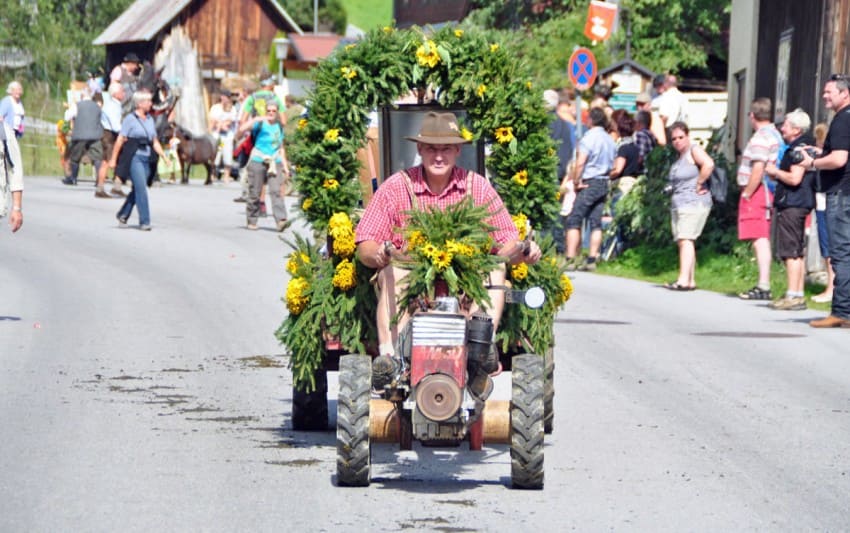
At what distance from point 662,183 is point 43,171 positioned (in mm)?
21960

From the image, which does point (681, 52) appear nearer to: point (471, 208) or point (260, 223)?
point (260, 223)

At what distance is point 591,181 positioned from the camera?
20.9 metres

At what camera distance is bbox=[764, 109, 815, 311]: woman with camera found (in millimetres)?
16469

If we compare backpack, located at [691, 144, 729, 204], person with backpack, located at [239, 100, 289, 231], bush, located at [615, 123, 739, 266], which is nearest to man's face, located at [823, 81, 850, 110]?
backpack, located at [691, 144, 729, 204]

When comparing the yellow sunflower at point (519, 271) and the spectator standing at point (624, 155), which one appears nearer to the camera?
the yellow sunflower at point (519, 271)

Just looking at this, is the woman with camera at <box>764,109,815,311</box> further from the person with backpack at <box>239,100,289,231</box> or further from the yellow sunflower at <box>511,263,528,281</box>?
the person with backpack at <box>239,100,289,231</box>

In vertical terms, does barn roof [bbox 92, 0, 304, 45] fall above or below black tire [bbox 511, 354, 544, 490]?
above

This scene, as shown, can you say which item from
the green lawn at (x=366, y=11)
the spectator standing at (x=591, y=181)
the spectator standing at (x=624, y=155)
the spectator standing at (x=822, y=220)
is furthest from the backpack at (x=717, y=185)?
the green lawn at (x=366, y=11)

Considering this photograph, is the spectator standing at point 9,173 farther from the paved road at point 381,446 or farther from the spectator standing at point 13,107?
the spectator standing at point 13,107

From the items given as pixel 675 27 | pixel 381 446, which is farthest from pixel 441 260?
pixel 675 27

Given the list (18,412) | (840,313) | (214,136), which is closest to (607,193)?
(840,313)

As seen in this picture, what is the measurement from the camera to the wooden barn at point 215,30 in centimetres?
6438

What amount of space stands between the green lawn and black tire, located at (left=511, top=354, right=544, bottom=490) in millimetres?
94423

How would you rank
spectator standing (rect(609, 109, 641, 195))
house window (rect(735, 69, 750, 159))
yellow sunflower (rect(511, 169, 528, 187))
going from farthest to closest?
house window (rect(735, 69, 750, 159)) → spectator standing (rect(609, 109, 641, 195)) → yellow sunflower (rect(511, 169, 528, 187))
